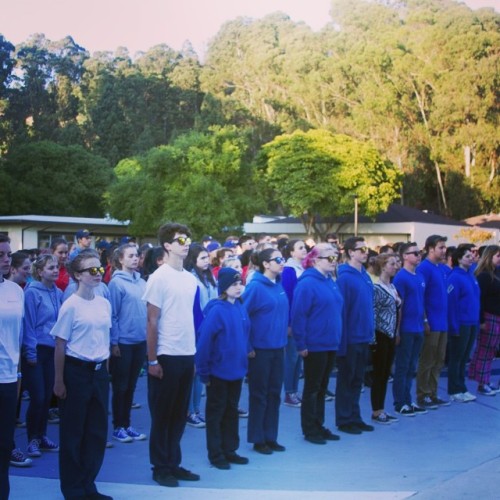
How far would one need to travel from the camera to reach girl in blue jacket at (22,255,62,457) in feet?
23.7

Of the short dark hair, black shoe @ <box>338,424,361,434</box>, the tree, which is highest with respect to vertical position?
the tree

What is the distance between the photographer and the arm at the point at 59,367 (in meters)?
5.85

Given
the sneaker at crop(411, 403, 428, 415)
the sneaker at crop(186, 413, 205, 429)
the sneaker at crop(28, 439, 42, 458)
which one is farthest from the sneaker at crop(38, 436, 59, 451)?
the sneaker at crop(411, 403, 428, 415)

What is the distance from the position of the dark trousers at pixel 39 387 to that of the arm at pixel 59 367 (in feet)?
4.64

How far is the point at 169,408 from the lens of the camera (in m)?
6.51

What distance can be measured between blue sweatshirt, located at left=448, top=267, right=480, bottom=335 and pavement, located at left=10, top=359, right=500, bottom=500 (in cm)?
159

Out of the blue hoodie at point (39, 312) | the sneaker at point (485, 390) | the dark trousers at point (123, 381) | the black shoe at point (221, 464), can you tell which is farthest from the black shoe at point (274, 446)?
the sneaker at point (485, 390)

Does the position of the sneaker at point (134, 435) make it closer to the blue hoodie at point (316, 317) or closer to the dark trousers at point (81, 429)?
the blue hoodie at point (316, 317)

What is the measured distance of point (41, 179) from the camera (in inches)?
2351

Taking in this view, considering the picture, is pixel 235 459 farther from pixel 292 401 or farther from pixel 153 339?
pixel 292 401

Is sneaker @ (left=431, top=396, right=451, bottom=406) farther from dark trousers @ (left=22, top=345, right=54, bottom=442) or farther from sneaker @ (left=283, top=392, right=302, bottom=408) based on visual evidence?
dark trousers @ (left=22, top=345, right=54, bottom=442)

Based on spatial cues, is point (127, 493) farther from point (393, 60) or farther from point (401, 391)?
point (393, 60)

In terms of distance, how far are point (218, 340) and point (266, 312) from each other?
770mm

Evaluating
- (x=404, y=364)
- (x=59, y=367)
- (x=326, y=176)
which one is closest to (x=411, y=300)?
(x=404, y=364)
